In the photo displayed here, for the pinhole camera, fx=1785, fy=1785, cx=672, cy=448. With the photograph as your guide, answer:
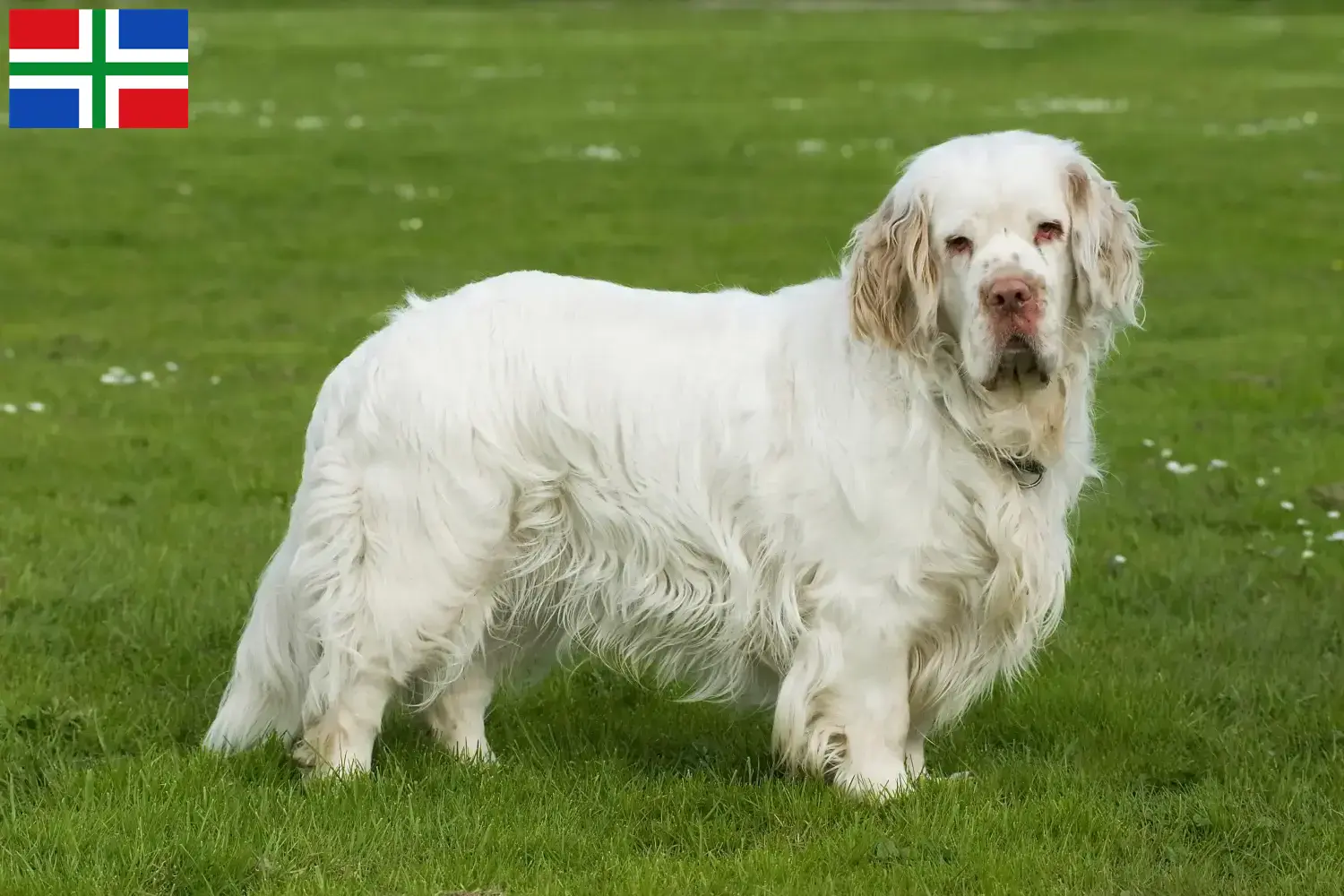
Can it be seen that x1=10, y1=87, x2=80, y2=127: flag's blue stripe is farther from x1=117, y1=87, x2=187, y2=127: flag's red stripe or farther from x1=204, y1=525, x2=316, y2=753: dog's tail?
x1=204, y1=525, x2=316, y2=753: dog's tail

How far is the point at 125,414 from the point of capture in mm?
10492

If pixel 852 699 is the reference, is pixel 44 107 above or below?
below

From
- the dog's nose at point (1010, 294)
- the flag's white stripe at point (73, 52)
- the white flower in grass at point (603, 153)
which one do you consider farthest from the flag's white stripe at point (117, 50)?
the dog's nose at point (1010, 294)

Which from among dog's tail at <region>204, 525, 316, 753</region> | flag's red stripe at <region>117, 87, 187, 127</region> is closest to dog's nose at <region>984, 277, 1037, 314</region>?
dog's tail at <region>204, 525, 316, 753</region>

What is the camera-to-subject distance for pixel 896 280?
4.80 metres

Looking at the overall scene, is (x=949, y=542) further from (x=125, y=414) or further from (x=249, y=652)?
(x=125, y=414)

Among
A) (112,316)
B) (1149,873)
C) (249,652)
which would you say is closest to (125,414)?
(112,316)

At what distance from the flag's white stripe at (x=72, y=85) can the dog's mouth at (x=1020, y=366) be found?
2050cm

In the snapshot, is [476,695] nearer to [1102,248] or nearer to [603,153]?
[1102,248]

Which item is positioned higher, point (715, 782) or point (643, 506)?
point (643, 506)

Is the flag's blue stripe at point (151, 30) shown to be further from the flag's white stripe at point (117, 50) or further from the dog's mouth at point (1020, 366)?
the dog's mouth at point (1020, 366)

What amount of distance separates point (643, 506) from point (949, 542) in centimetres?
86

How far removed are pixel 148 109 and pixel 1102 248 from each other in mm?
23476

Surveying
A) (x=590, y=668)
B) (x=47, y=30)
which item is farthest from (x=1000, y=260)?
(x=47, y=30)
